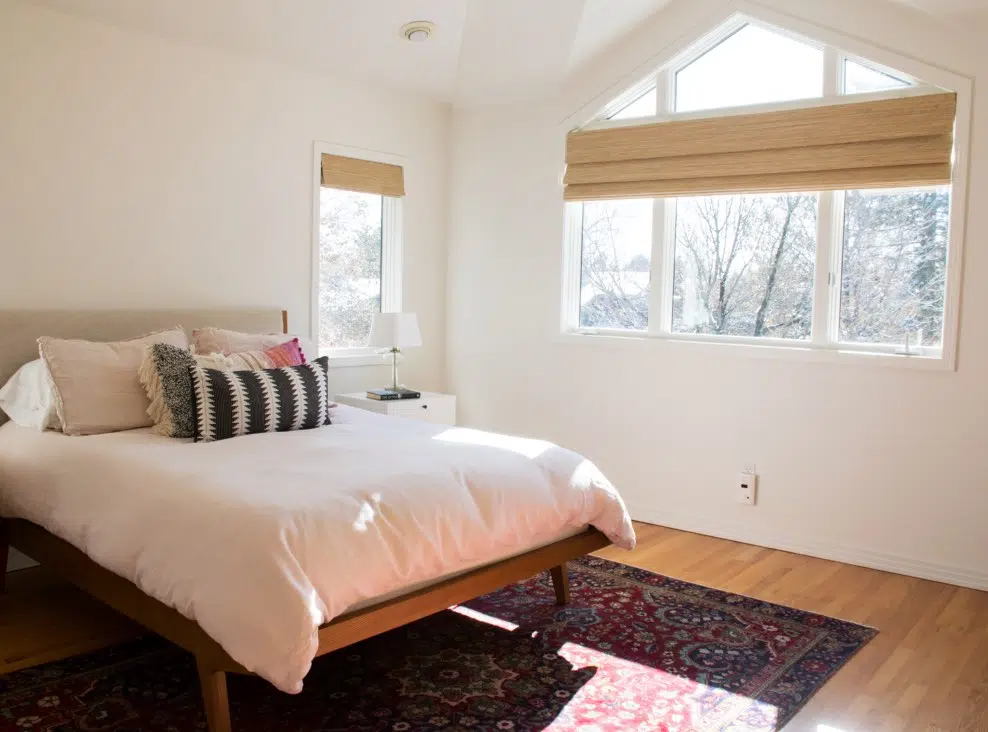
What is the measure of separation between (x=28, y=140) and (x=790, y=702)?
12.0ft

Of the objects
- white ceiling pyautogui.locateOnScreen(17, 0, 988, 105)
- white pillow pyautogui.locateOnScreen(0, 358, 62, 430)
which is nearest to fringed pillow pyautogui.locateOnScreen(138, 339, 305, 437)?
white pillow pyautogui.locateOnScreen(0, 358, 62, 430)

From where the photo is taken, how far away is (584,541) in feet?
10.5

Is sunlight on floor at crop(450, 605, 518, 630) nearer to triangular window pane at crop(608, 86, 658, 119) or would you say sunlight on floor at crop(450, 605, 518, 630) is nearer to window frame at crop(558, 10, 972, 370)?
window frame at crop(558, 10, 972, 370)

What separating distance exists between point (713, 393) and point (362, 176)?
2.34 metres

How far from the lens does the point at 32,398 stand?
3.43 metres

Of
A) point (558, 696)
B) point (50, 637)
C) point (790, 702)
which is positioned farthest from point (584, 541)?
point (50, 637)

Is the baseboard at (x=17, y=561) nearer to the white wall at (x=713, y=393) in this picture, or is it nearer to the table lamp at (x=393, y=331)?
the table lamp at (x=393, y=331)

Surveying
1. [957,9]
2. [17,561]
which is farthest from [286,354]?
[957,9]

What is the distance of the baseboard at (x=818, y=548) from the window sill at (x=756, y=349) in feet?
2.87

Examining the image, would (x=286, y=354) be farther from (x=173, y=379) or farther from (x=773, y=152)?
(x=773, y=152)

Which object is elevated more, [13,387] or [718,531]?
[13,387]

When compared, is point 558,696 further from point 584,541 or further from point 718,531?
point 718,531

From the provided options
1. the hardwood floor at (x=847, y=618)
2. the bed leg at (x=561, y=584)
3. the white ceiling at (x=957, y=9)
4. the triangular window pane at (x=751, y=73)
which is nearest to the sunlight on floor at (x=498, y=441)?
the bed leg at (x=561, y=584)

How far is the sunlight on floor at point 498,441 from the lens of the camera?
3.16 m
